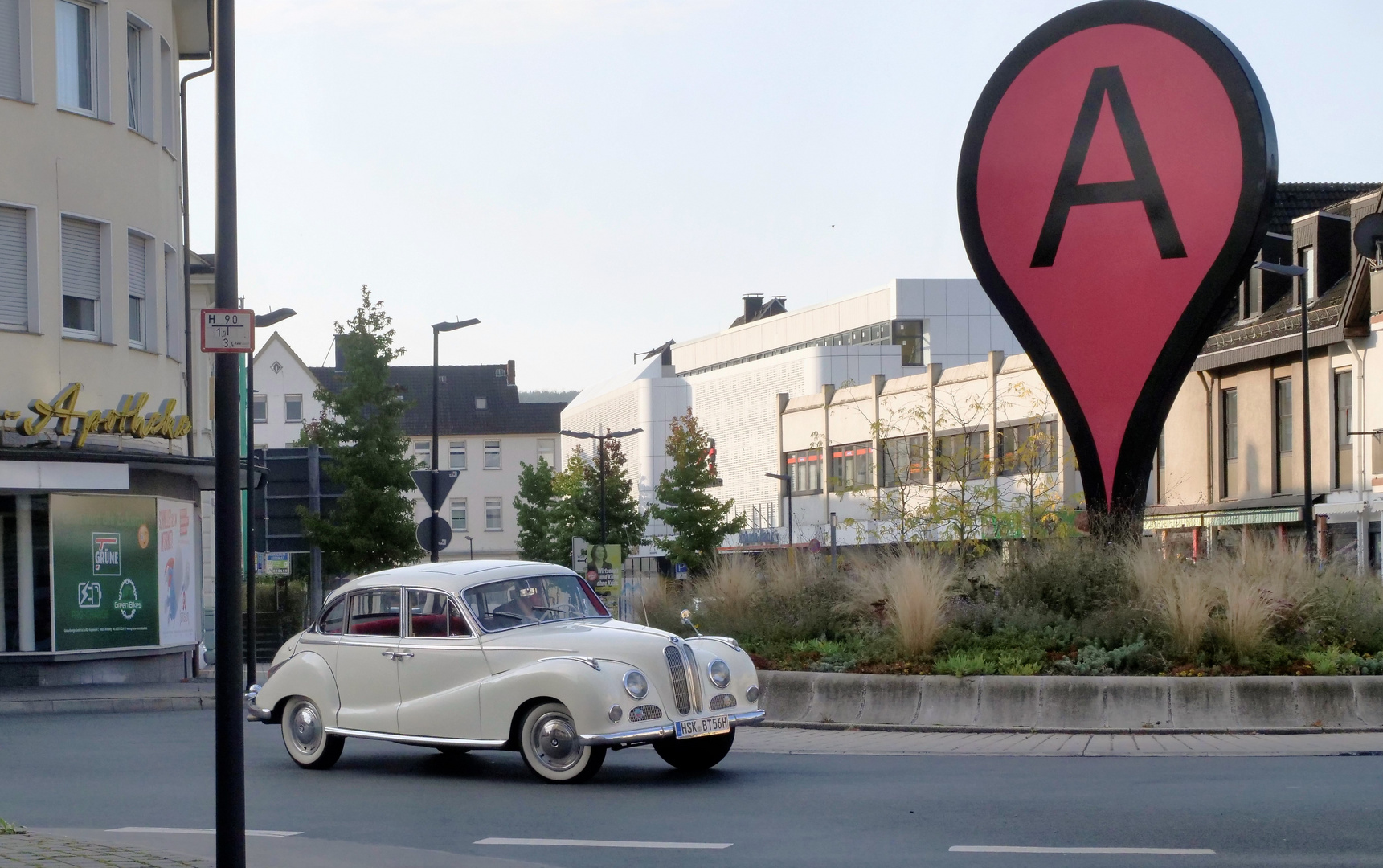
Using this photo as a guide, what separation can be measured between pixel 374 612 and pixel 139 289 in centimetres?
1486

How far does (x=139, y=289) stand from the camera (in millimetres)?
26859

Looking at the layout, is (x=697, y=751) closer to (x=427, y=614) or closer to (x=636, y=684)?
(x=636, y=684)

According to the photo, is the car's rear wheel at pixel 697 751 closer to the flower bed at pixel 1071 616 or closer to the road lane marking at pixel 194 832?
the road lane marking at pixel 194 832

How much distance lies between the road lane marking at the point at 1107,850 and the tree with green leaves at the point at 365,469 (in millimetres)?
36201

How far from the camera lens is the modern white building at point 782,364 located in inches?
3425

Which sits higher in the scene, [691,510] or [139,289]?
[139,289]

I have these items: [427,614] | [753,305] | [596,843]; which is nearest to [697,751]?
[427,614]

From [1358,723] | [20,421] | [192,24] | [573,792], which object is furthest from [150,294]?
[1358,723]

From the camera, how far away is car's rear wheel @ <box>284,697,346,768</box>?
45.4ft

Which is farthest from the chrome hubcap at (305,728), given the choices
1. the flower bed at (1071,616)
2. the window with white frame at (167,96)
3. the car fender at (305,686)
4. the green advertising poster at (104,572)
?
the window with white frame at (167,96)

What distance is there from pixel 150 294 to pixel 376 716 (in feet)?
50.9

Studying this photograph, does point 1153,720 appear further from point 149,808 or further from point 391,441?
point 391,441

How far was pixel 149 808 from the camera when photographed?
11.7 meters

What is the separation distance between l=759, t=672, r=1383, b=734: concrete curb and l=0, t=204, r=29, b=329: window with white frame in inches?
553
